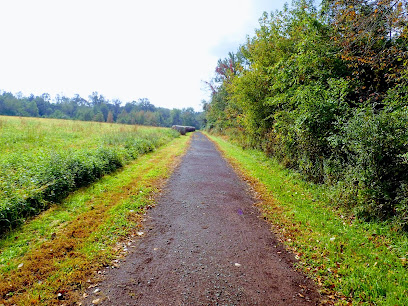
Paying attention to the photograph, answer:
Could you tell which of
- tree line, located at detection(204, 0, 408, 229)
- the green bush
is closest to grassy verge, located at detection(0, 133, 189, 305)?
the green bush

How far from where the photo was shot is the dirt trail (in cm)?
264

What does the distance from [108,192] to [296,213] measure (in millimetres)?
5182

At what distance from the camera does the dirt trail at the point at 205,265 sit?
2.64m

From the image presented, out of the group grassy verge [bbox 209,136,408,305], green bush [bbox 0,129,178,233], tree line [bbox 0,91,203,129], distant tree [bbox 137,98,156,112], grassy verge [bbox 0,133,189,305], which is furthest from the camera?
distant tree [bbox 137,98,156,112]

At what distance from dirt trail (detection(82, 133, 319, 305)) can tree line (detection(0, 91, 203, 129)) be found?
49463mm

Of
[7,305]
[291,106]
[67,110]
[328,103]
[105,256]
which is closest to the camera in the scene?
[7,305]

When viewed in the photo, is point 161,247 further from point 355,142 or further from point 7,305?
point 355,142

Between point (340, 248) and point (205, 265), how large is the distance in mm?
2500

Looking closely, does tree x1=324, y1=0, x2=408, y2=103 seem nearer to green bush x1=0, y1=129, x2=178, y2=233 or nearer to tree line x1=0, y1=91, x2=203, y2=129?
green bush x1=0, y1=129, x2=178, y2=233

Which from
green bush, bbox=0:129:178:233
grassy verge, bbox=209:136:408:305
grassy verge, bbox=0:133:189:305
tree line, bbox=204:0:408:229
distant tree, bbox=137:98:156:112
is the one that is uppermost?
distant tree, bbox=137:98:156:112

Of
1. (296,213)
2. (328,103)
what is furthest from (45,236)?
(328,103)

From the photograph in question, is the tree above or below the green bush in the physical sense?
above

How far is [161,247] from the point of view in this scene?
12.0 ft

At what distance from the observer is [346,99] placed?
739 cm
